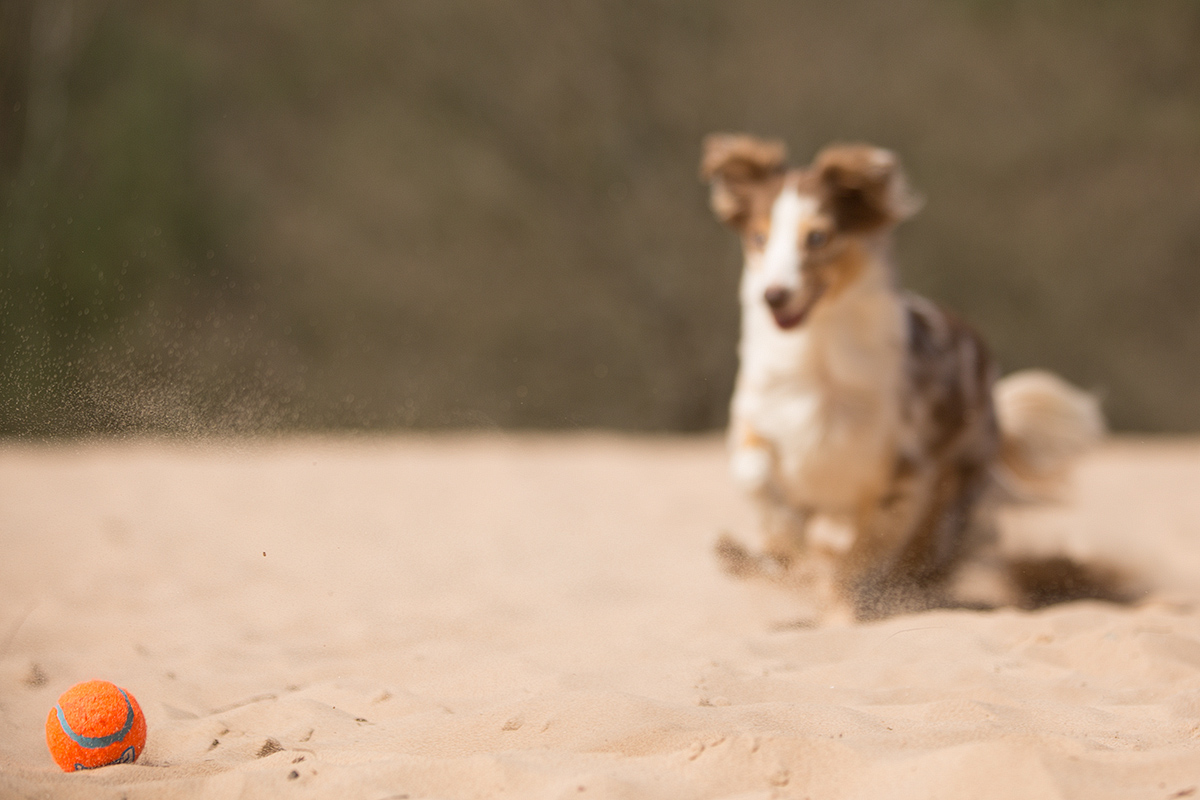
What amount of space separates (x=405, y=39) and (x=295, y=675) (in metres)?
7.42

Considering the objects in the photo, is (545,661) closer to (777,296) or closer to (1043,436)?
(777,296)

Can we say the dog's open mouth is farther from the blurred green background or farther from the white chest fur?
the blurred green background

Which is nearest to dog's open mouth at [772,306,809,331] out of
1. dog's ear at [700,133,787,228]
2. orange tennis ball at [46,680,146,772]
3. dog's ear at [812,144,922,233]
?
dog's ear at [812,144,922,233]

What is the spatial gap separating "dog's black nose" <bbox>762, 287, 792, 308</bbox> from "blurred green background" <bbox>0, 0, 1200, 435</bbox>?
5781mm

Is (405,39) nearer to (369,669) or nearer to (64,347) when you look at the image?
(64,347)

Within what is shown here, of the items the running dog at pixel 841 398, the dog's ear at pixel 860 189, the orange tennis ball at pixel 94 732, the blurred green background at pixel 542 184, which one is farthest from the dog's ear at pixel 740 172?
the blurred green background at pixel 542 184

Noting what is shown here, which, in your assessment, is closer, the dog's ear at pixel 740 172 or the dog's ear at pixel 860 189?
the dog's ear at pixel 860 189

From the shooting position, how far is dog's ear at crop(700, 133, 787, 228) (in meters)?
3.39

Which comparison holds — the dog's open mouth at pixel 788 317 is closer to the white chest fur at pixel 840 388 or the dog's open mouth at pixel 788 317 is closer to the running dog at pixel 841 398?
the running dog at pixel 841 398

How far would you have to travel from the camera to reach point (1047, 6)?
334 inches

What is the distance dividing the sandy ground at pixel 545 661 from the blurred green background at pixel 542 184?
3.66 metres

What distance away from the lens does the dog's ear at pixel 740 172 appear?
11.1 feet

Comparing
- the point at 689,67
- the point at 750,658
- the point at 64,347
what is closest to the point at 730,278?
the point at 689,67

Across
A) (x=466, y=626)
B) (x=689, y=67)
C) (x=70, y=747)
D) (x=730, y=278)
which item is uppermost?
(x=689, y=67)
